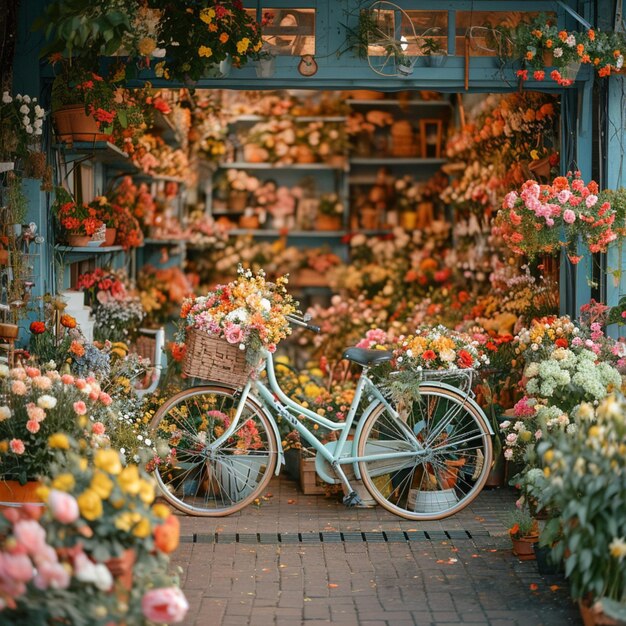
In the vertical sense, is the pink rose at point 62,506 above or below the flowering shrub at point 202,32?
below

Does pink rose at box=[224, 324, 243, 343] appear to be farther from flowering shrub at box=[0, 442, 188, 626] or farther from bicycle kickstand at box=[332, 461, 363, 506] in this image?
flowering shrub at box=[0, 442, 188, 626]

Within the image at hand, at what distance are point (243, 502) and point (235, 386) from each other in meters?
0.70

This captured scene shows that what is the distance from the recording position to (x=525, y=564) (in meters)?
5.32

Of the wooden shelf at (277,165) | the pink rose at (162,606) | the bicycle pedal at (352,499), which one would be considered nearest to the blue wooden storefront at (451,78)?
the bicycle pedal at (352,499)

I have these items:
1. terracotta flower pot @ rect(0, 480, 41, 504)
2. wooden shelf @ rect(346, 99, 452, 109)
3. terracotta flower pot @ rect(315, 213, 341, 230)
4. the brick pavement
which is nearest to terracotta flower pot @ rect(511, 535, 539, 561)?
the brick pavement

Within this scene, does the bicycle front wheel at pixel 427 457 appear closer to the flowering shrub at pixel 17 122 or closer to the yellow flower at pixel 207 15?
the yellow flower at pixel 207 15

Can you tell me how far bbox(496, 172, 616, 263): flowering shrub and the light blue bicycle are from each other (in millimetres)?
983

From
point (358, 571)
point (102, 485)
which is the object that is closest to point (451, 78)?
point (358, 571)

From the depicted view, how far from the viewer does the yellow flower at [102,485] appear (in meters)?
3.61

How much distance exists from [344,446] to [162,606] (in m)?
2.77

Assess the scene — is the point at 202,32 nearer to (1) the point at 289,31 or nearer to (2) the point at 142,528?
(1) the point at 289,31

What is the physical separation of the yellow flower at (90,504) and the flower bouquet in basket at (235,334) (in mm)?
2251

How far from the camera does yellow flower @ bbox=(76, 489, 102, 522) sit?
3.57m

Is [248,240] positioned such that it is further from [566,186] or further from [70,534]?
[70,534]
